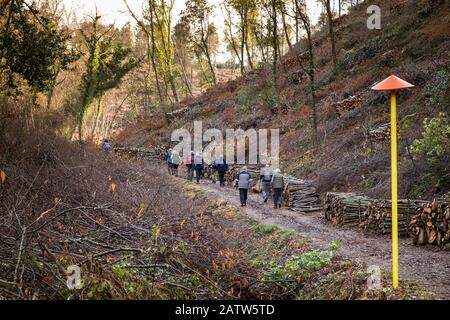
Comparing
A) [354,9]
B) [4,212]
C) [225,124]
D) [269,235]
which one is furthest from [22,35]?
[354,9]

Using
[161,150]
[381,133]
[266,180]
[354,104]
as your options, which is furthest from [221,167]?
[161,150]

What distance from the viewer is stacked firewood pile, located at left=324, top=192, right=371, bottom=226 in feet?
41.6

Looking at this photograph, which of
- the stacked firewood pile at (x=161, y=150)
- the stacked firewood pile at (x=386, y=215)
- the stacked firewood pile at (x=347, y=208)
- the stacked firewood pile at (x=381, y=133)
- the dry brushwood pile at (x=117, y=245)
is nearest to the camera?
the dry brushwood pile at (x=117, y=245)

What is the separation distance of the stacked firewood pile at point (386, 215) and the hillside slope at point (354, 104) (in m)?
1.46

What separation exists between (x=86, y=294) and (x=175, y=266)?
6.88 feet

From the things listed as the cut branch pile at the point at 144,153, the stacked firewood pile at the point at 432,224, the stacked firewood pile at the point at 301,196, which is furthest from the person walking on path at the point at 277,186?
the cut branch pile at the point at 144,153

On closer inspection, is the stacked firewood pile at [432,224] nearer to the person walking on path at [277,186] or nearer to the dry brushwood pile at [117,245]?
the dry brushwood pile at [117,245]

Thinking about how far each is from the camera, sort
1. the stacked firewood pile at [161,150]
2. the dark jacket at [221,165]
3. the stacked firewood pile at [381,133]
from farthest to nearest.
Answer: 1. the stacked firewood pile at [161,150]
2. the dark jacket at [221,165]
3. the stacked firewood pile at [381,133]

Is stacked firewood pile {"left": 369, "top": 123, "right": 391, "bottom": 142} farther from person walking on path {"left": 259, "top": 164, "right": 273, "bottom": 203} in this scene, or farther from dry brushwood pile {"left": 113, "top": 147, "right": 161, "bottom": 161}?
dry brushwood pile {"left": 113, "top": 147, "right": 161, "bottom": 161}

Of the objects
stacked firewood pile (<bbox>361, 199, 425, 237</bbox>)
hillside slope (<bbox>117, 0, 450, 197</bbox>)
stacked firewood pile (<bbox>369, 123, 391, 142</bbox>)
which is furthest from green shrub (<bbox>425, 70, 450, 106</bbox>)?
stacked firewood pile (<bbox>361, 199, 425, 237</bbox>)

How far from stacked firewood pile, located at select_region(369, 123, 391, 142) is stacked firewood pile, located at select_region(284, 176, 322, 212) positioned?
11.2 ft

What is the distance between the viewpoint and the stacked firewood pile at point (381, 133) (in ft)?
59.5

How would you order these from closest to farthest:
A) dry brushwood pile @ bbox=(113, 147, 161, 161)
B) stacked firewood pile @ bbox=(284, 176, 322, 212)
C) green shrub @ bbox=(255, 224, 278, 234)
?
1. green shrub @ bbox=(255, 224, 278, 234)
2. stacked firewood pile @ bbox=(284, 176, 322, 212)
3. dry brushwood pile @ bbox=(113, 147, 161, 161)
